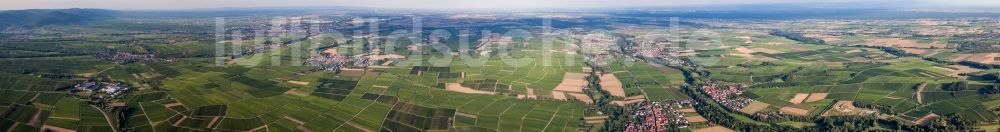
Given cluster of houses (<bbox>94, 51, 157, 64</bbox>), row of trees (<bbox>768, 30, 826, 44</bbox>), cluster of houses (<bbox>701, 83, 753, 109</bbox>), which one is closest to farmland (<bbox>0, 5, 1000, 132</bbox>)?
cluster of houses (<bbox>701, 83, 753, 109</bbox>)

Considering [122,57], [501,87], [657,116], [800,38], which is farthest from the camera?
[800,38]

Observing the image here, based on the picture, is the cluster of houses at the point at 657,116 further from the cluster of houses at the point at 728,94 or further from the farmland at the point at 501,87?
the cluster of houses at the point at 728,94

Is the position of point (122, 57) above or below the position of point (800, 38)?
below

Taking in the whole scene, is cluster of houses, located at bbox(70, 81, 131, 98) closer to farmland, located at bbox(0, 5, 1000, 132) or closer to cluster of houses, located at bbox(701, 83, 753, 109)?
farmland, located at bbox(0, 5, 1000, 132)

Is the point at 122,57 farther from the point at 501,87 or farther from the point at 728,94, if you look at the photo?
the point at 728,94

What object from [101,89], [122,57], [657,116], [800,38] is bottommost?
Result: [657,116]

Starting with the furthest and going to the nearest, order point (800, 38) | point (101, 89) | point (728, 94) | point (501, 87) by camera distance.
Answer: point (800, 38) → point (501, 87) → point (101, 89) → point (728, 94)

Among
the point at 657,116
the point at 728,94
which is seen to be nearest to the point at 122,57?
the point at 657,116
